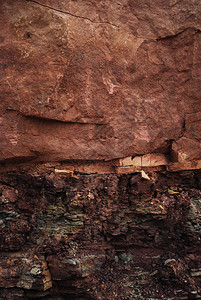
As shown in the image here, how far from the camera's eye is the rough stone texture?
3582mm

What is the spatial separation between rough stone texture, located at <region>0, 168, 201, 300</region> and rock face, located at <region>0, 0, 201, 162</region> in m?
0.45

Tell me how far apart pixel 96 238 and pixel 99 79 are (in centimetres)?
213

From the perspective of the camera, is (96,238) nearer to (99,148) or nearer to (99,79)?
(99,148)

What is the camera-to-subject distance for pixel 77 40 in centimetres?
347

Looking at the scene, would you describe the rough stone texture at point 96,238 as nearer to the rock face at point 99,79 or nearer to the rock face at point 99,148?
the rock face at point 99,148

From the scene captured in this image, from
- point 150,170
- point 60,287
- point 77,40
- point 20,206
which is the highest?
point 77,40

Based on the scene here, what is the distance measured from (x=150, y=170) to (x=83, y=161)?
1029 millimetres

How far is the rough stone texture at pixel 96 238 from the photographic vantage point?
3.58 meters

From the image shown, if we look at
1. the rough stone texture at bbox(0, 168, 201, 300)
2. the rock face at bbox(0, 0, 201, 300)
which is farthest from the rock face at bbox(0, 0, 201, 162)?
the rough stone texture at bbox(0, 168, 201, 300)

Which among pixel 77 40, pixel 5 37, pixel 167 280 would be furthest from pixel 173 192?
pixel 5 37

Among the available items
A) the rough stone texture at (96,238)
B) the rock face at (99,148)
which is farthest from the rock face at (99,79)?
the rough stone texture at (96,238)

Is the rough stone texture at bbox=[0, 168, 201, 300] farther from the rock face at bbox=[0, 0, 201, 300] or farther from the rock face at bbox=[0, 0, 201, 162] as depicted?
the rock face at bbox=[0, 0, 201, 162]

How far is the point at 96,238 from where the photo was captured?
3.83 meters

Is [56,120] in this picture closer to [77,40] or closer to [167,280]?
[77,40]
